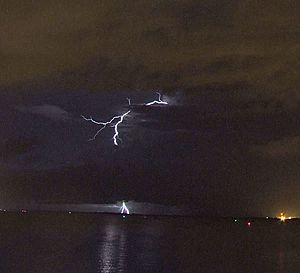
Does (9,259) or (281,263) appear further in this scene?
(281,263)

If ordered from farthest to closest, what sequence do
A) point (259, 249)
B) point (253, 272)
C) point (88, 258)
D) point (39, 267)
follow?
point (259, 249), point (88, 258), point (253, 272), point (39, 267)

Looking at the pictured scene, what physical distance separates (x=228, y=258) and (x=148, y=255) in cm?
753

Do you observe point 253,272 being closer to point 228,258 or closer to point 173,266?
point 173,266

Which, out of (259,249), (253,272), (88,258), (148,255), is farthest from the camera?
(259,249)

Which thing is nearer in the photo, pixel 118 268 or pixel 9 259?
pixel 118 268

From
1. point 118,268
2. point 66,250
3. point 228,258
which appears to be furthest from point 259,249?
point 118,268

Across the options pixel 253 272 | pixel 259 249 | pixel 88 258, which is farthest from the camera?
pixel 259 249

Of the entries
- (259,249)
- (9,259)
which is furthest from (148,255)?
(259,249)

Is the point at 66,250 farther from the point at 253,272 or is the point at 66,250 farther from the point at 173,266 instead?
the point at 253,272

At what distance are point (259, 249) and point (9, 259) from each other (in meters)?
33.9

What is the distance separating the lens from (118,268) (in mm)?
50969

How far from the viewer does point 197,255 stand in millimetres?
64312

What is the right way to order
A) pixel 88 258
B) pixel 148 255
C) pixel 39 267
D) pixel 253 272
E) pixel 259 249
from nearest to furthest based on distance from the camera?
1. pixel 39 267
2. pixel 253 272
3. pixel 88 258
4. pixel 148 255
5. pixel 259 249

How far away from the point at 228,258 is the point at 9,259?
20.6m
